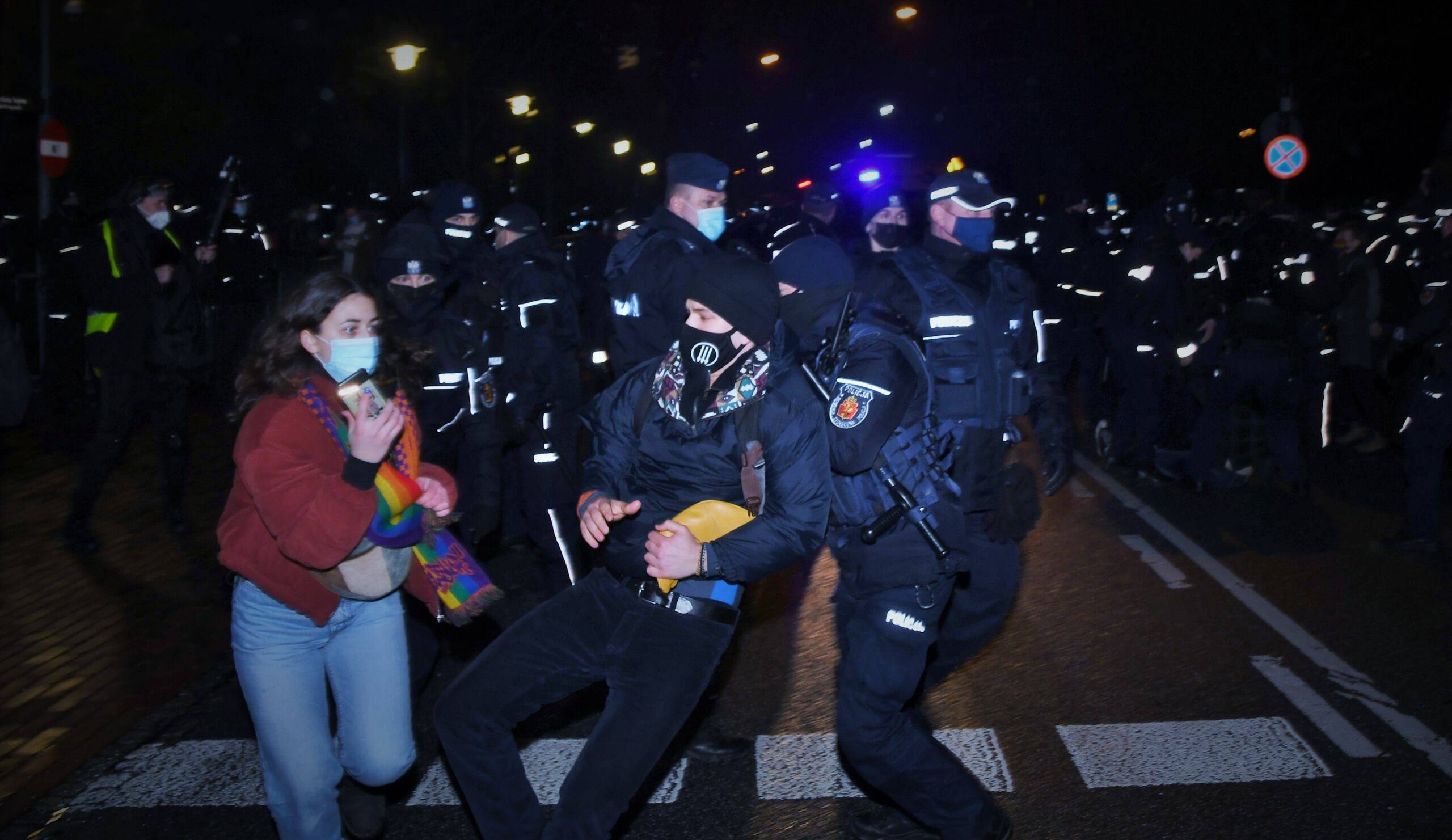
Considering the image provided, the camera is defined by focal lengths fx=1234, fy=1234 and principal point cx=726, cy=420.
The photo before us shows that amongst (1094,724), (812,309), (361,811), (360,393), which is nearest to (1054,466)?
(1094,724)

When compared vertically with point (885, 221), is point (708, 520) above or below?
below

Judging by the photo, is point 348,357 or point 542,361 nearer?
point 348,357

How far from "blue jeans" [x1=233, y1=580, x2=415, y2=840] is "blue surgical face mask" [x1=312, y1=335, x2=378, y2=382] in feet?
2.15

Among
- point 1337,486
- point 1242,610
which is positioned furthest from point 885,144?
point 1242,610

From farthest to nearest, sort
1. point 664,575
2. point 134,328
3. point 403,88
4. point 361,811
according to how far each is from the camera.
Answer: point 403,88 → point 134,328 → point 361,811 → point 664,575

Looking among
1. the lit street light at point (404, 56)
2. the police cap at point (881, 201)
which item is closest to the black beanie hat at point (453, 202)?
the police cap at point (881, 201)

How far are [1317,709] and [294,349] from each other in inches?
172

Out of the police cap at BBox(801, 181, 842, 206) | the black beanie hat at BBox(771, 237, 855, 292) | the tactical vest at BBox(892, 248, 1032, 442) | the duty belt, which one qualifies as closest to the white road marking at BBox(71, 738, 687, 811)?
the duty belt

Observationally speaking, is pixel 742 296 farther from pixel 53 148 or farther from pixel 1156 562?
pixel 53 148

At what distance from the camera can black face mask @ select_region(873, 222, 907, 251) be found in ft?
22.1

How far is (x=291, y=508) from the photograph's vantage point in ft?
10.8

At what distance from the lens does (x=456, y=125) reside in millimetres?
26344

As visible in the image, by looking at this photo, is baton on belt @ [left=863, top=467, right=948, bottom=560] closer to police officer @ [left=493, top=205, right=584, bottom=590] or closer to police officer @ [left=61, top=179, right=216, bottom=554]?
police officer @ [left=493, top=205, right=584, bottom=590]

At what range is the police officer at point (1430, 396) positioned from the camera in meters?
7.28
